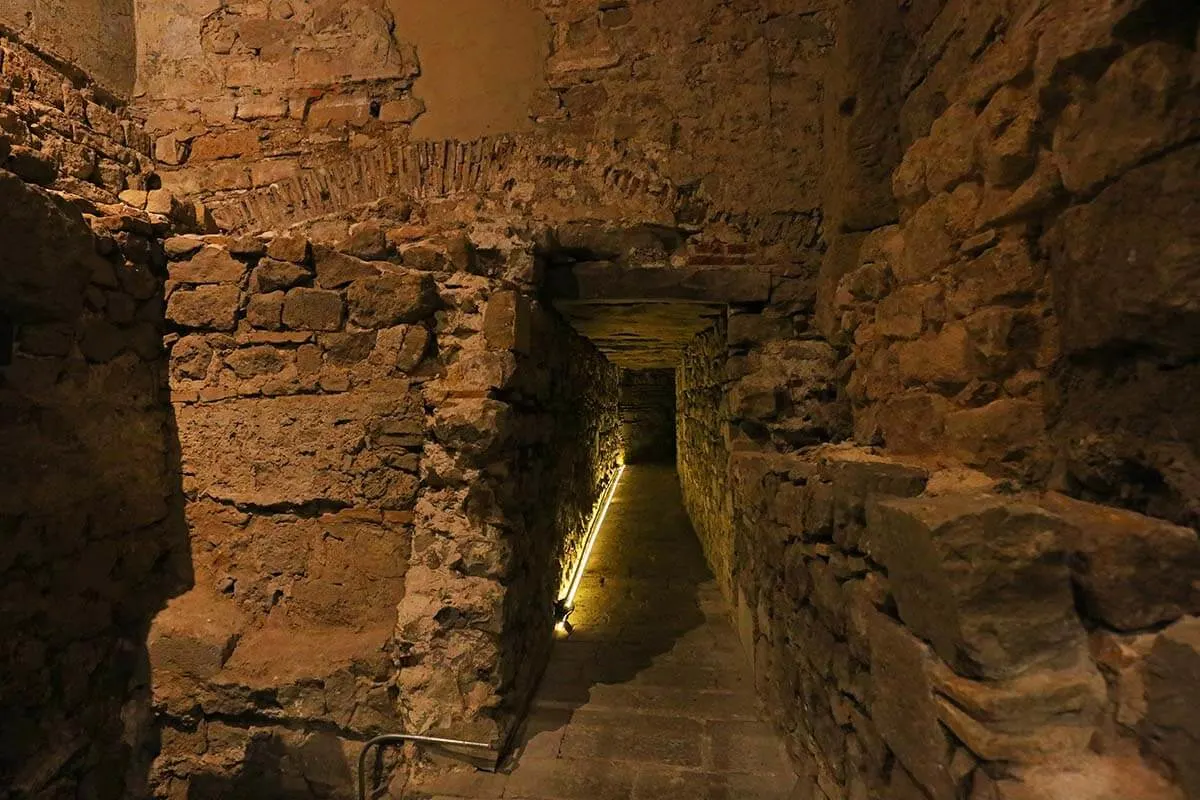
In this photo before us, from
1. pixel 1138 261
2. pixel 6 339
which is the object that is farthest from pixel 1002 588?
pixel 6 339

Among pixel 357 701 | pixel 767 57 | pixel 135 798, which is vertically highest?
pixel 767 57

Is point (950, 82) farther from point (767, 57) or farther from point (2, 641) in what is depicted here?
point (2, 641)

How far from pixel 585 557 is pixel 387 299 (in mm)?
3149

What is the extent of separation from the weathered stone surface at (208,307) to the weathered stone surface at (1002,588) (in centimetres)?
280

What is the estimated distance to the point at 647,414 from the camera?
9.51m

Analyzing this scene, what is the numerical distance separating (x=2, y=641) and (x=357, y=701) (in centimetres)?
120

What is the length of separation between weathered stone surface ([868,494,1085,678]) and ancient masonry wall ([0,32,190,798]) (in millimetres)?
2900

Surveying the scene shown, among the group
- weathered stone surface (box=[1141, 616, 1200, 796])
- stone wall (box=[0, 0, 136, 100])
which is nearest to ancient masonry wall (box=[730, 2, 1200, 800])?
weathered stone surface (box=[1141, 616, 1200, 796])

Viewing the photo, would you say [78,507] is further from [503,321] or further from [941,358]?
[941,358]

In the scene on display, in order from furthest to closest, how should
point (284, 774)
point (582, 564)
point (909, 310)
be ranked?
1. point (582, 564)
2. point (284, 774)
3. point (909, 310)

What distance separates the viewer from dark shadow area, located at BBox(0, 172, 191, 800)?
2039mm

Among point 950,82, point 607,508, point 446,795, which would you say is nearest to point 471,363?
point 446,795

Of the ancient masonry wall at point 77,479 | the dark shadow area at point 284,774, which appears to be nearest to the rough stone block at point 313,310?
the ancient masonry wall at point 77,479

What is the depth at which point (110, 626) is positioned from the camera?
2348 mm
